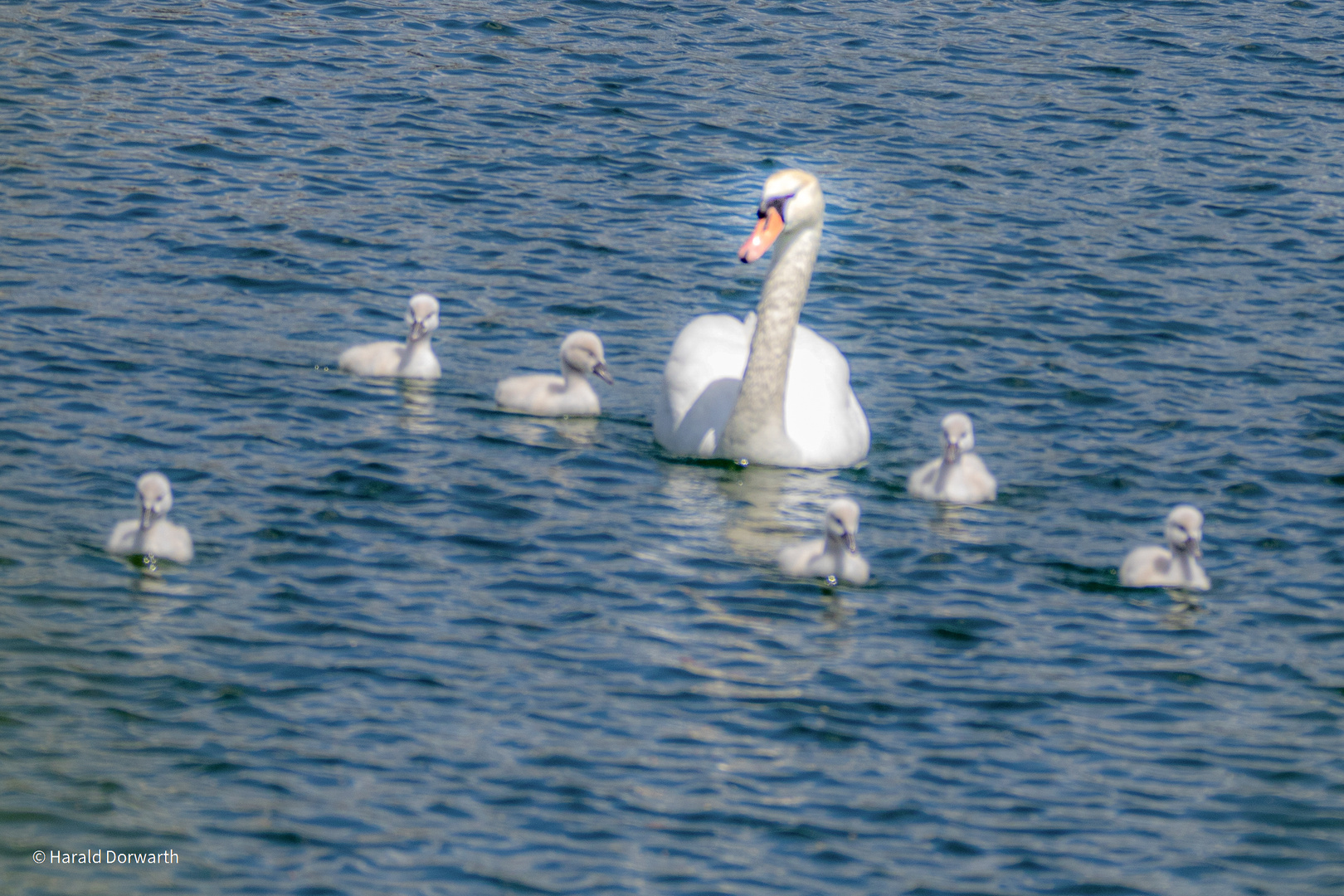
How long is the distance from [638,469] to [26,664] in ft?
14.8

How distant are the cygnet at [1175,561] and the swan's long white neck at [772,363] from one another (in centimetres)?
255

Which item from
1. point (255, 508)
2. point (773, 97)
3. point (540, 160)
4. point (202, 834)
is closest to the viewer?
point (202, 834)

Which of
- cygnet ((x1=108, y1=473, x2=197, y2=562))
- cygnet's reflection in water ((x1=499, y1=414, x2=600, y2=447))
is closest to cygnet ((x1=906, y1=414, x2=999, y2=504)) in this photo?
cygnet's reflection in water ((x1=499, y1=414, x2=600, y2=447))

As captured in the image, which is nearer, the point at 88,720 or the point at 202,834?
the point at 202,834

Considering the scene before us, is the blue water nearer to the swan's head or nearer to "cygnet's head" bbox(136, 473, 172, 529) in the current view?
"cygnet's head" bbox(136, 473, 172, 529)

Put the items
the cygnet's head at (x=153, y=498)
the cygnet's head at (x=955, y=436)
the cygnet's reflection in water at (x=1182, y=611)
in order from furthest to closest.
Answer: the cygnet's head at (x=955, y=436), the cygnet's reflection in water at (x=1182, y=611), the cygnet's head at (x=153, y=498)

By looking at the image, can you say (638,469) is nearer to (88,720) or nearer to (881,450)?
(881,450)

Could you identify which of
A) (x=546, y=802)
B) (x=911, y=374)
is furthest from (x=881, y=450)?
(x=546, y=802)

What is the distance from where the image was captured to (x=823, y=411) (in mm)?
13336

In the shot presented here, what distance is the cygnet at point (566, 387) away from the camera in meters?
13.8

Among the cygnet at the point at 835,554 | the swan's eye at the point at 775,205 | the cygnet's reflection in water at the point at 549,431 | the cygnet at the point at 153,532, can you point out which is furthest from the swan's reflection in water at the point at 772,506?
the cygnet at the point at 153,532

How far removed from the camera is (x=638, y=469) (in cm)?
1325

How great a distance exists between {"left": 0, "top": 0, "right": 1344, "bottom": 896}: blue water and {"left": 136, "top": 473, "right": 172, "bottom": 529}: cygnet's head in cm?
37

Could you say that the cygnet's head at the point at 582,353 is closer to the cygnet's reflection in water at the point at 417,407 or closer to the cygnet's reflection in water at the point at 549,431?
the cygnet's reflection in water at the point at 549,431
